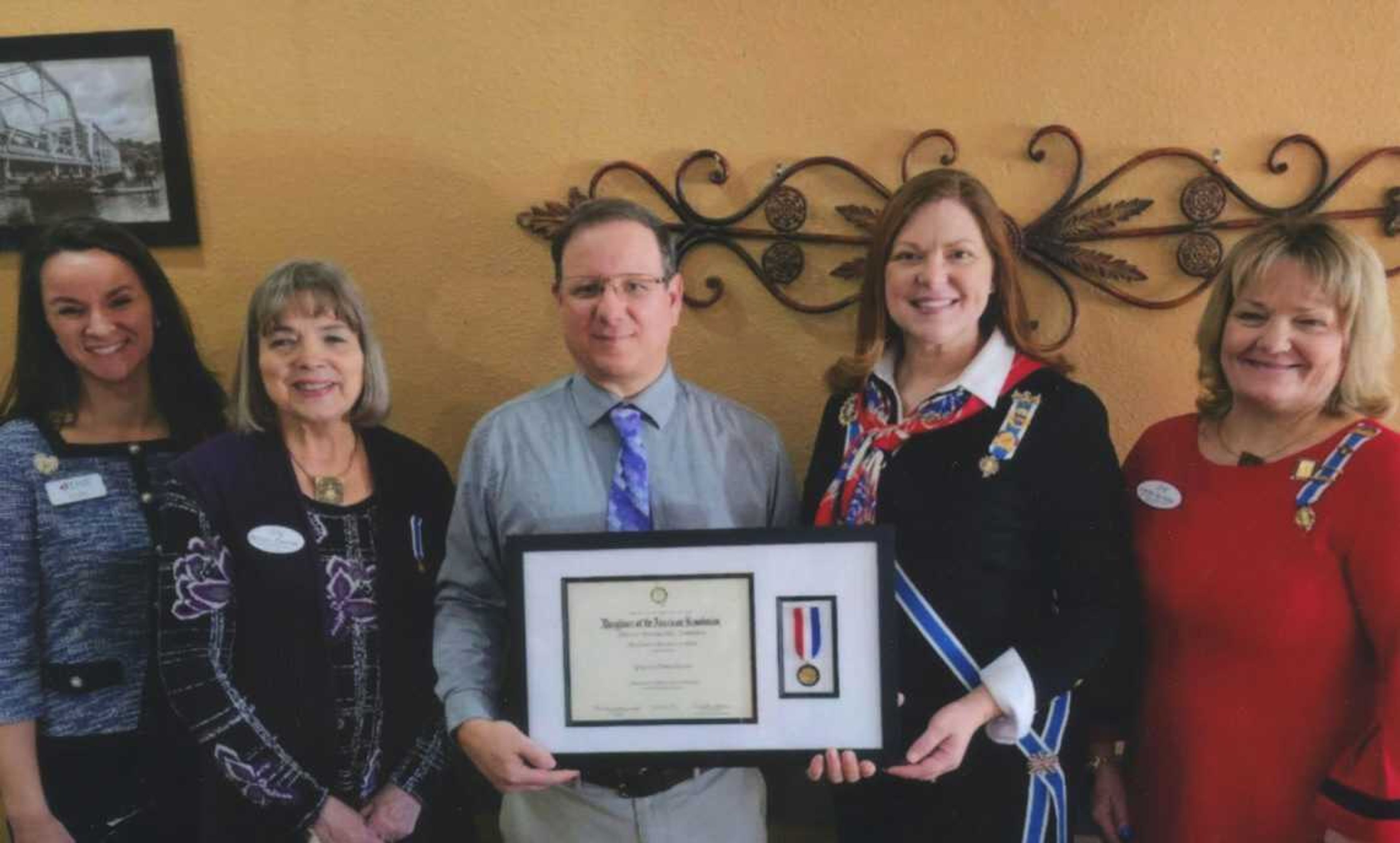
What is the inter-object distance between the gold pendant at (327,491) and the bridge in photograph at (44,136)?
0.87 meters

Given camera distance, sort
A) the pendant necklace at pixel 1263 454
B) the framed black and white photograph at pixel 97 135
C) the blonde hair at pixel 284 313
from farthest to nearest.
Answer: the framed black and white photograph at pixel 97 135, the blonde hair at pixel 284 313, the pendant necklace at pixel 1263 454

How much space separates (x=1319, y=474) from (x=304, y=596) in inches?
56.4

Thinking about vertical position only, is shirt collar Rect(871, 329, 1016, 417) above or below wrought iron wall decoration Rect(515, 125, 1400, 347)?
below

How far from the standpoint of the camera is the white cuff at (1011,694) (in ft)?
3.71

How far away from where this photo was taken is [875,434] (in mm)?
1298

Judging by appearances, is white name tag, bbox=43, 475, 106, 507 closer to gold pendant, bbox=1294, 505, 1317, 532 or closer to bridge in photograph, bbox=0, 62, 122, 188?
bridge in photograph, bbox=0, 62, 122, 188

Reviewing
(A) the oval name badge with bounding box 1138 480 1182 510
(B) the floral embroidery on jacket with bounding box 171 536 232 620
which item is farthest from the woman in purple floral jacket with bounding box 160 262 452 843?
(A) the oval name badge with bounding box 1138 480 1182 510

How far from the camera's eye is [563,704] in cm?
114

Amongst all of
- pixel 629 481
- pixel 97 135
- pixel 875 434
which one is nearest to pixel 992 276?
pixel 875 434

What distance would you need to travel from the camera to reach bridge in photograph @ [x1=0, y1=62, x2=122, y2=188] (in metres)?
1.68

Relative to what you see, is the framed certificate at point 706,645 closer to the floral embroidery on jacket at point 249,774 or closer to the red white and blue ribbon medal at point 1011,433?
the red white and blue ribbon medal at point 1011,433

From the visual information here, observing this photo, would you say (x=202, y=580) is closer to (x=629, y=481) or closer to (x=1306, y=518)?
(x=629, y=481)

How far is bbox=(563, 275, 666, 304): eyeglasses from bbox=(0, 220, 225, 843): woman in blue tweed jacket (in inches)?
30.9

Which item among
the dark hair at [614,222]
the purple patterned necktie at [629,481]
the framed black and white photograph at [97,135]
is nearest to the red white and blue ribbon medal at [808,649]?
the purple patterned necktie at [629,481]
